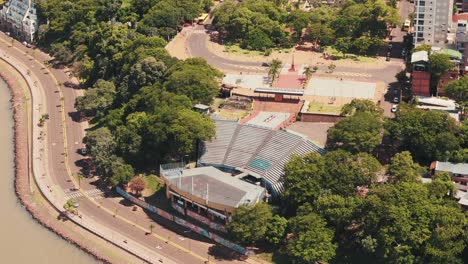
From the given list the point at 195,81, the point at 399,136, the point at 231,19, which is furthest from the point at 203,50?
the point at 399,136

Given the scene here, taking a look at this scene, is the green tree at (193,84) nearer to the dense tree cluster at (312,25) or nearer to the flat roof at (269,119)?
the flat roof at (269,119)

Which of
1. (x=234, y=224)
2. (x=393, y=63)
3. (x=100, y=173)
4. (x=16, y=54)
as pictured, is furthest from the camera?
(x=16, y=54)

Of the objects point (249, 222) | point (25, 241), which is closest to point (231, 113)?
point (249, 222)

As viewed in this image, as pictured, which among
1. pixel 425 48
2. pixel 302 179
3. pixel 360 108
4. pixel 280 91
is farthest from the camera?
pixel 425 48

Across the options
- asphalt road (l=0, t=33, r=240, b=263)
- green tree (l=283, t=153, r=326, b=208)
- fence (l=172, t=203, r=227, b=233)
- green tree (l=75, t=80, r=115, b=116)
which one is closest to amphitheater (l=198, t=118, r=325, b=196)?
green tree (l=283, t=153, r=326, b=208)

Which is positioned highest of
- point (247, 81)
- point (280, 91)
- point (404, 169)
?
point (247, 81)

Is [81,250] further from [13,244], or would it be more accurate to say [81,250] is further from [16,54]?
[16,54]

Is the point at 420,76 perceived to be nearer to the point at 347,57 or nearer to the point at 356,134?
the point at 347,57
